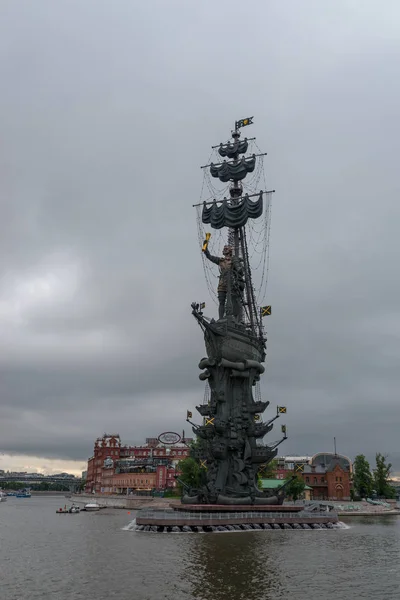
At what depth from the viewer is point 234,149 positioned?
91.3m

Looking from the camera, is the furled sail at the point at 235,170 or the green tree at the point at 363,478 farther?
the green tree at the point at 363,478

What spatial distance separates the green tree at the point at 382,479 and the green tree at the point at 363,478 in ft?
5.52

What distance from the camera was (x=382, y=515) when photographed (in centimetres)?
10262

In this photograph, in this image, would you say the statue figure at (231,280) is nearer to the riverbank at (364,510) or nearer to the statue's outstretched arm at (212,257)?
the statue's outstretched arm at (212,257)

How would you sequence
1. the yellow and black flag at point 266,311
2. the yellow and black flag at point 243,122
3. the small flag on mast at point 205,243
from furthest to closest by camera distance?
the yellow and black flag at point 243,122 < the yellow and black flag at point 266,311 < the small flag on mast at point 205,243

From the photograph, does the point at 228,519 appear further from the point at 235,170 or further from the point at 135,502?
the point at 135,502

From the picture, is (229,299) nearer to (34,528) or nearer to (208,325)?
(208,325)

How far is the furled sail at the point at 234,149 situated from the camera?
298ft

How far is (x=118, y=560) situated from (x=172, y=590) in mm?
11133

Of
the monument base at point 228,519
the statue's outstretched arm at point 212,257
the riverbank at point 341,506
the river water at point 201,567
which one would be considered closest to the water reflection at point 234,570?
the river water at point 201,567

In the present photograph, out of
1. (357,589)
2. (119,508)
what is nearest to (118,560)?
(357,589)

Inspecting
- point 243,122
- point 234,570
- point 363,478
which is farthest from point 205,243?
point 363,478

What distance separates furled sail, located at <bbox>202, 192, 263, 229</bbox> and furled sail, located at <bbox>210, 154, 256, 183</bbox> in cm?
519

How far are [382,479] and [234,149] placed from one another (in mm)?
90965
